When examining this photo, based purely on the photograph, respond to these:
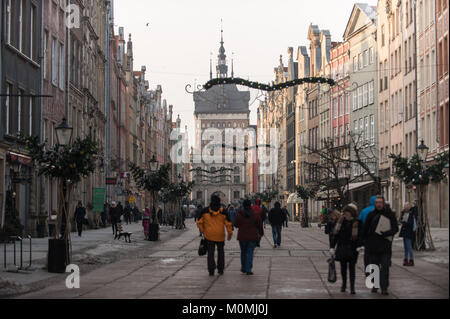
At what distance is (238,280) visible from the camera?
18.0m

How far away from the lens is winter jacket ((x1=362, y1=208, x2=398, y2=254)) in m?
15.0

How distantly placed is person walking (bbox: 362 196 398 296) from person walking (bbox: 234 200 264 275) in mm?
4809

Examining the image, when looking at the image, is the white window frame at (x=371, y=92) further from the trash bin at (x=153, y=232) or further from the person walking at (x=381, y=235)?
the person walking at (x=381, y=235)

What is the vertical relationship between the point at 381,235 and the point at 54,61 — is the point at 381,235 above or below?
below

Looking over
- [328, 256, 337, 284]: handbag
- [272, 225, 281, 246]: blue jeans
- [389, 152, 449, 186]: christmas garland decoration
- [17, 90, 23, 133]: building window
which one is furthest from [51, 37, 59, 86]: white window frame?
[328, 256, 337, 284]: handbag

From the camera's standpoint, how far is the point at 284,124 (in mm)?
124000

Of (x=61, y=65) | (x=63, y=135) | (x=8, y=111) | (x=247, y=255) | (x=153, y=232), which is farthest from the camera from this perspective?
(x=61, y=65)

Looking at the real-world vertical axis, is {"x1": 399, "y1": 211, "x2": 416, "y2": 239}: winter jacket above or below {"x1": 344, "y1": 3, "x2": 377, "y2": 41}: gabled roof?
below

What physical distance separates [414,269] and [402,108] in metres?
42.3

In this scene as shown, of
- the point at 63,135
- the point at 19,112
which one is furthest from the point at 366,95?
the point at 63,135

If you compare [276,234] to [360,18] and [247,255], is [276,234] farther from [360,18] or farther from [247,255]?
[360,18]

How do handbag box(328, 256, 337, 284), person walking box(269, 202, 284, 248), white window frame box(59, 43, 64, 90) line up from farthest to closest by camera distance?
1. white window frame box(59, 43, 64, 90)
2. person walking box(269, 202, 284, 248)
3. handbag box(328, 256, 337, 284)

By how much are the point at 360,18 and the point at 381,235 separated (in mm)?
64996

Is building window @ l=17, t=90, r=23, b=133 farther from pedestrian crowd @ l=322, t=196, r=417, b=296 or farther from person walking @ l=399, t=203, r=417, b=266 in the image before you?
pedestrian crowd @ l=322, t=196, r=417, b=296
